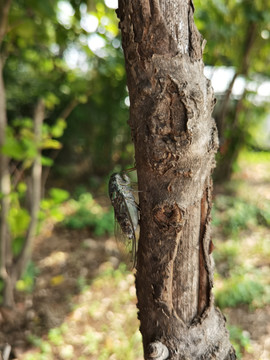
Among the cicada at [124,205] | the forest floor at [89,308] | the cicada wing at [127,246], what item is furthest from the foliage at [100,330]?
the cicada at [124,205]

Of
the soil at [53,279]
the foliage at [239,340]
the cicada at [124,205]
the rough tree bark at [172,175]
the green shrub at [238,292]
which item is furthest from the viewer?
the green shrub at [238,292]

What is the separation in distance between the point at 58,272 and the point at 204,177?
8.24 ft

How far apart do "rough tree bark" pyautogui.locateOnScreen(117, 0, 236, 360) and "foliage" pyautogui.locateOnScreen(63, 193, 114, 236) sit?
277 cm

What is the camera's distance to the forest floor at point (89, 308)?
2020 millimetres

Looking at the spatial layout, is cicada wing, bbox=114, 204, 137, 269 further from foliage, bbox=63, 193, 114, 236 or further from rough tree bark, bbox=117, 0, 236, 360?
foliage, bbox=63, 193, 114, 236

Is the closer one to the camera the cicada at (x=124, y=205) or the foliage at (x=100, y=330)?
the cicada at (x=124, y=205)

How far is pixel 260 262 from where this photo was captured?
2.88m

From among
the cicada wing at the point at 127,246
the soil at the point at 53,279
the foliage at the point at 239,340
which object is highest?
the cicada wing at the point at 127,246

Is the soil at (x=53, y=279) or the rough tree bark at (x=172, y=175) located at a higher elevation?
the rough tree bark at (x=172, y=175)

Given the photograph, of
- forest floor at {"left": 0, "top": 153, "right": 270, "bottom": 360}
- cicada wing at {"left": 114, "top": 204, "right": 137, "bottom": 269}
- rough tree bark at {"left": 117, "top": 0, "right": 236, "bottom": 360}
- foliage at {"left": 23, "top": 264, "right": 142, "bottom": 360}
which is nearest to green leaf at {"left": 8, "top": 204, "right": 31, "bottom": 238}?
forest floor at {"left": 0, "top": 153, "right": 270, "bottom": 360}

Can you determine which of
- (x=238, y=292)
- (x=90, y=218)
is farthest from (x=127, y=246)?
(x=90, y=218)

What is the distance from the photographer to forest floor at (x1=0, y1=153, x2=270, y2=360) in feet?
6.63

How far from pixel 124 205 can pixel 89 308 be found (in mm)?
1701

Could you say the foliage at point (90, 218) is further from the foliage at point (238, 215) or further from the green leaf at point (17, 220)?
the green leaf at point (17, 220)
